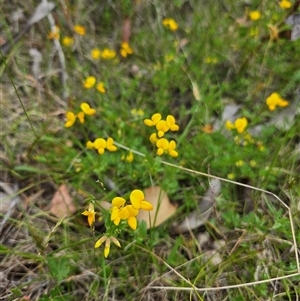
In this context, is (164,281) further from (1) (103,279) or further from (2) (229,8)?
(2) (229,8)

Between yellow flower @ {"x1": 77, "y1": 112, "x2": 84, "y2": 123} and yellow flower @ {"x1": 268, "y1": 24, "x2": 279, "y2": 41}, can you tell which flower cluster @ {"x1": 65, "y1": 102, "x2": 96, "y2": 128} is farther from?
yellow flower @ {"x1": 268, "y1": 24, "x2": 279, "y2": 41}

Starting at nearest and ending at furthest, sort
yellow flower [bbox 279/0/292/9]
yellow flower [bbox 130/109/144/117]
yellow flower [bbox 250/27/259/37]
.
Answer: yellow flower [bbox 130/109/144/117], yellow flower [bbox 279/0/292/9], yellow flower [bbox 250/27/259/37]

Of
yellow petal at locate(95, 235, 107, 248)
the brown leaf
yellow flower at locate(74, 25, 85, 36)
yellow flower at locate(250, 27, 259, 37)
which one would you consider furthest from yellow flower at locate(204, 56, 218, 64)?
yellow petal at locate(95, 235, 107, 248)

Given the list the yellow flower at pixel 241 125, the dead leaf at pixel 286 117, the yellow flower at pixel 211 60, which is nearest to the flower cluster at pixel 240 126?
the yellow flower at pixel 241 125

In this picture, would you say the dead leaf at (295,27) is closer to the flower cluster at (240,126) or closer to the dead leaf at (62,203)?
the flower cluster at (240,126)

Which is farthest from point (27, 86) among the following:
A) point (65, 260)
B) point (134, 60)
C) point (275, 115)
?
point (275, 115)

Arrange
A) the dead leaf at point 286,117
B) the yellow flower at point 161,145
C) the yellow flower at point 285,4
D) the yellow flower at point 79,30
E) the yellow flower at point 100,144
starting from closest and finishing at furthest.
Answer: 1. the yellow flower at point 161,145
2. the yellow flower at point 100,144
3. the dead leaf at point 286,117
4. the yellow flower at point 285,4
5. the yellow flower at point 79,30
